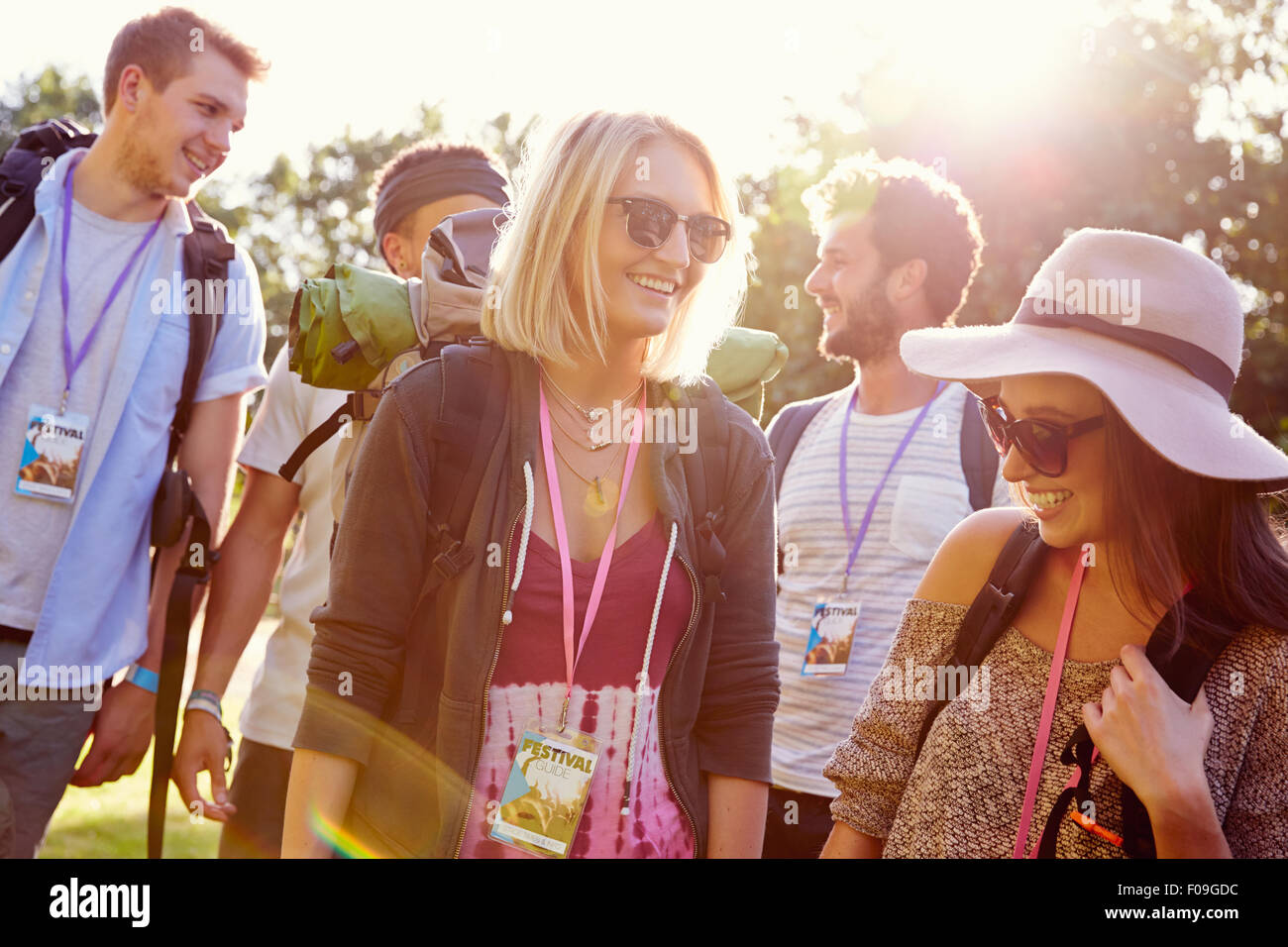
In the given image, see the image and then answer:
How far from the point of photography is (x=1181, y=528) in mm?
2160

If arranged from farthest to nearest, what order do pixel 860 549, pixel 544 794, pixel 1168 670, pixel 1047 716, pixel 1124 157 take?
pixel 1124 157
pixel 860 549
pixel 544 794
pixel 1047 716
pixel 1168 670

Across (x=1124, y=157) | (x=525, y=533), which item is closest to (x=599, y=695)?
(x=525, y=533)

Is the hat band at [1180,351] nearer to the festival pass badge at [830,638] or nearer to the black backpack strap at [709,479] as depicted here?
the black backpack strap at [709,479]

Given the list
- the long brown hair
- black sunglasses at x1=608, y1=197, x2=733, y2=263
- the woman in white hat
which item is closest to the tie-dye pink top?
the woman in white hat

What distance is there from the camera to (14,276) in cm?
346

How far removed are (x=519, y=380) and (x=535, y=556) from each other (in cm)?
38

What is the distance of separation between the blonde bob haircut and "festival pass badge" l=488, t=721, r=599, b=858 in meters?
0.80

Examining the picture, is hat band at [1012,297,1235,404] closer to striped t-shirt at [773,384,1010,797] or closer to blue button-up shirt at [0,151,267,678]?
striped t-shirt at [773,384,1010,797]

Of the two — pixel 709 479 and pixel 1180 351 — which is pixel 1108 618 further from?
pixel 709 479

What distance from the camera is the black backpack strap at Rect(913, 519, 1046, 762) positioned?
2281mm

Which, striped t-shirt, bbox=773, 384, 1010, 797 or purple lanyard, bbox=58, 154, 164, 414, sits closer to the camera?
purple lanyard, bbox=58, 154, 164, 414

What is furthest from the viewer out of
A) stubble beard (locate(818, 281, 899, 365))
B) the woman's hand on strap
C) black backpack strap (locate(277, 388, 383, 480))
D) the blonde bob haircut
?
stubble beard (locate(818, 281, 899, 365))

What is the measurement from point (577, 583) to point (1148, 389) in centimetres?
113
